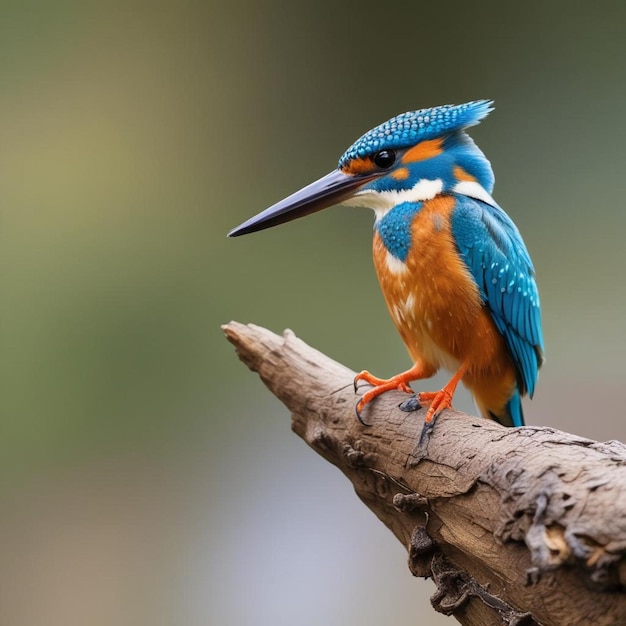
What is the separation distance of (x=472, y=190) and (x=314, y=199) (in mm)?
285

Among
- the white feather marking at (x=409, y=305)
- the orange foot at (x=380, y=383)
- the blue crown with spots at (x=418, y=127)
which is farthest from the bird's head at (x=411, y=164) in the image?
the orange foot at (x=380, y=383)

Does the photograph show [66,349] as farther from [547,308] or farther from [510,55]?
[510,55]

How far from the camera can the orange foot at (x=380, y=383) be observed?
1.20 m

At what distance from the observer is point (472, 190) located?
1.22m

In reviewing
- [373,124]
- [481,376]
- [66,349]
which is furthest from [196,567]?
[373,124]

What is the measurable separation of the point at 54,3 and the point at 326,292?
1326 mm

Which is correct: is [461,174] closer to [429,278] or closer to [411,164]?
[411,164]

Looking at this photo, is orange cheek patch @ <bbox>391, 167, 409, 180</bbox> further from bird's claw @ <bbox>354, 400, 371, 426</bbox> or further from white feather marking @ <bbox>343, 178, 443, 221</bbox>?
bird's claw @ <bbox>354, 400, 371, 426</bbox>

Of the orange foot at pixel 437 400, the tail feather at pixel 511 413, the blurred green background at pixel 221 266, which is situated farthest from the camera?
the blurred green background at pixel 221 266

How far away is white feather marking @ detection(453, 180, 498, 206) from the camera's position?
1.21m

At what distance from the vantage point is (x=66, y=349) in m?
2.27

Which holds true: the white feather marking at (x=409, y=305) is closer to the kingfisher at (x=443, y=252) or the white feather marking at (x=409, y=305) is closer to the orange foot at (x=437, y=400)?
the kingfisher at (x=443, y=252)

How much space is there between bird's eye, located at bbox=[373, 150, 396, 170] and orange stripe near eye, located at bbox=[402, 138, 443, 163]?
0.06 ft

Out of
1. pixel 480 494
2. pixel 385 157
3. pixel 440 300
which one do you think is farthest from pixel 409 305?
pixel 480 494
